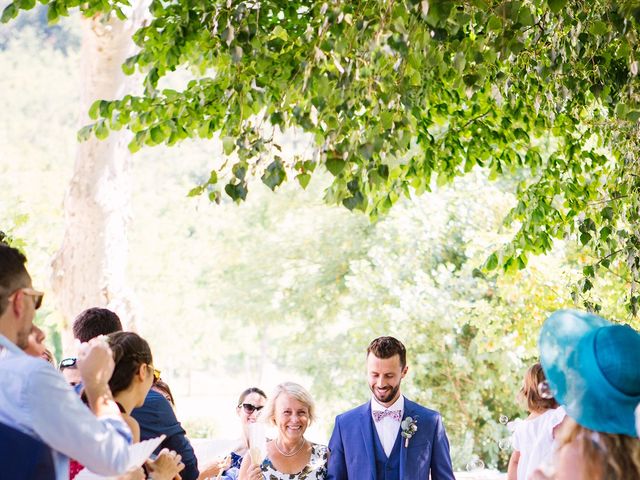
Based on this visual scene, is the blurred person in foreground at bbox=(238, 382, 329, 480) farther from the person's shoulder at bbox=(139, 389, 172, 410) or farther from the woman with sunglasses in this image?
the person's shoulder at bbox=(139, 389, 172, 410)

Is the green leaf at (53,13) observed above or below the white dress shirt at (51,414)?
above

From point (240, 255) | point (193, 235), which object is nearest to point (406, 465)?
point (240, 255)

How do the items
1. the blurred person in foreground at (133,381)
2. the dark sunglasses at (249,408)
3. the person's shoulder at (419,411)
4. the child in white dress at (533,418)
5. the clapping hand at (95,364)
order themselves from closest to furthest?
the clapping hand at (95,364) → the blurred person in foreground at (133,381) → the child in white dress at (533,418) → the person's shoulder at (419,411) → the dark sunglasses at (249,408)

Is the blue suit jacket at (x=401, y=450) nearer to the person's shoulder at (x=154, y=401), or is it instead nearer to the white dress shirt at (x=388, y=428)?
the white dress shirt at (x=388, y=428)

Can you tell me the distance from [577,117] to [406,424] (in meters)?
3.75

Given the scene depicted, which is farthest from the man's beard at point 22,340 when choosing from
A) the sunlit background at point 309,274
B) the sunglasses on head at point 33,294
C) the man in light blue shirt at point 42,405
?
the sunlit background at point 309,274

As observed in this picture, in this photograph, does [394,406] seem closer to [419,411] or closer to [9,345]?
[419,411]

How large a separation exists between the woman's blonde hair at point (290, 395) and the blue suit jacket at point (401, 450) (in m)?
0.23

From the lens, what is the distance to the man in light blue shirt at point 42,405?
2799 mm

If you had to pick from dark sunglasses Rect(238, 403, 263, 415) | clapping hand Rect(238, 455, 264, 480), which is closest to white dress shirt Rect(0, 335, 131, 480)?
clapping hand Rect(238, 455, 264, 480)

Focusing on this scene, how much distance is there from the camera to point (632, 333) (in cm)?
217

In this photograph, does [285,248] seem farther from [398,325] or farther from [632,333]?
[632,333]

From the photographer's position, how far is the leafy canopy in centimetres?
468

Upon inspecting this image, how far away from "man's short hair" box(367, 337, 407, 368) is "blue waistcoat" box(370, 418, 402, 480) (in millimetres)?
470
